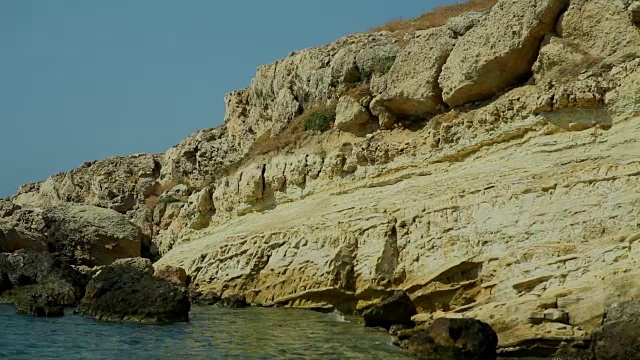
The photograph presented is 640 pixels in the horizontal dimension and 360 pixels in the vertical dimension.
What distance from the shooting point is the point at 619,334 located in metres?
14.1

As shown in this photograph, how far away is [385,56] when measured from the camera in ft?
99.7

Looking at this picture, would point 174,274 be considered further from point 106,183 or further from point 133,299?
point 106,183

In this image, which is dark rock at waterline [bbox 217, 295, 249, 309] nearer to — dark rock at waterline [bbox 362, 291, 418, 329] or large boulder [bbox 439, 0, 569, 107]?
dark rock at waterline [bbox 362, 291, 418, 329]

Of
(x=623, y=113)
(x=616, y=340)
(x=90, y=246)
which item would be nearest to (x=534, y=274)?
(x=616, y=340)

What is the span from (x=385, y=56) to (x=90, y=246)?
1746cm

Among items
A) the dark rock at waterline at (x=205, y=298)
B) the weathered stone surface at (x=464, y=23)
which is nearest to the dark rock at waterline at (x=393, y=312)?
the dark rock at waterline at (x=205, y=298)

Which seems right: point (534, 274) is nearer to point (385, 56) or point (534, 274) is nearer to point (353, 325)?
point (353, 325)

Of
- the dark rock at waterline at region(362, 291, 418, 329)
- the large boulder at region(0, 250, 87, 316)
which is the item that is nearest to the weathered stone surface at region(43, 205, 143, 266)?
the large boulder at region(0, 250, 87, 316)

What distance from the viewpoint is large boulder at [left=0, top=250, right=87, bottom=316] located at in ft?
77.7

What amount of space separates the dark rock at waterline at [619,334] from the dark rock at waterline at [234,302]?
540 inches

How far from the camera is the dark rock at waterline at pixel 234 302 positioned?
25.6m

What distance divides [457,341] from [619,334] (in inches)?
126

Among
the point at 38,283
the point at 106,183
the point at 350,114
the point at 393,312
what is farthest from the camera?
the point at 106,183

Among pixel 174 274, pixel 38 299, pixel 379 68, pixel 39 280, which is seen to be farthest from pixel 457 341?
pixel 39 280
